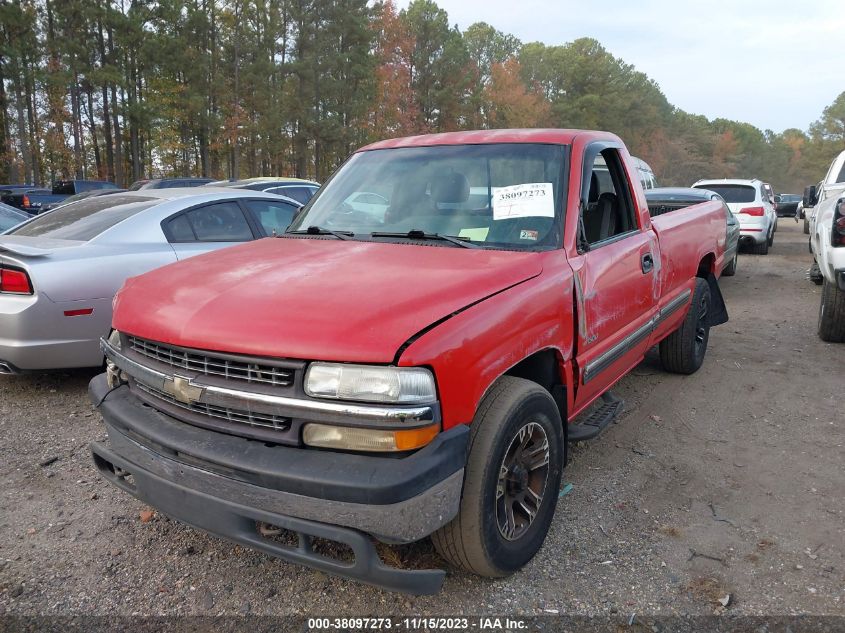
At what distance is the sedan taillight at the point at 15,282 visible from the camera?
14.4ft

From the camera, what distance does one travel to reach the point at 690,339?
5.20 metres

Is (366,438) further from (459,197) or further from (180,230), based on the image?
(180,230)

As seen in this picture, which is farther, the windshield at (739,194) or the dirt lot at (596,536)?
the windshield at (739,194)

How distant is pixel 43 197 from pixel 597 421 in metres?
20.7

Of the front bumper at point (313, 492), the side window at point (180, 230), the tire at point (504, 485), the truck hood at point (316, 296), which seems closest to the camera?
the front bumper at point (313, 492)

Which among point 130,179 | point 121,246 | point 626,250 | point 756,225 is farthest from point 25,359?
point 130,179

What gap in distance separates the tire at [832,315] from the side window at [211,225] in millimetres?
5689

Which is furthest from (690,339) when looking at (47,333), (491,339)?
(47,333)

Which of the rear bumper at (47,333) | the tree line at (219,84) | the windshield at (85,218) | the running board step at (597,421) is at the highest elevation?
the tree line at (219,84)

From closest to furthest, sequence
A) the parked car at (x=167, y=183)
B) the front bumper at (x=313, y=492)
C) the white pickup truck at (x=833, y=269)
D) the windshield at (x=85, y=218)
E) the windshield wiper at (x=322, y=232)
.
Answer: the front bumper at (x=313, y=492)
the windshield wiper at (x=322, y=232)
the windshield at (x=85, y=218)
the white pickup truck at (x=833, y=269)
the parked car at (x=167, y=183)

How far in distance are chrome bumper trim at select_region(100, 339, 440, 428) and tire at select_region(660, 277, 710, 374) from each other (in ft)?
12.0

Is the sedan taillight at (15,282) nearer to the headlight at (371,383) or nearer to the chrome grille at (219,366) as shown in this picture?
the chrome grille at (219,366)

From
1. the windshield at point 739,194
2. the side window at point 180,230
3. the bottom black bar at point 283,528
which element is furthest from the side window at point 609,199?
the windshield at point 739,194

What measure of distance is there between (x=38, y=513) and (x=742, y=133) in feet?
436
